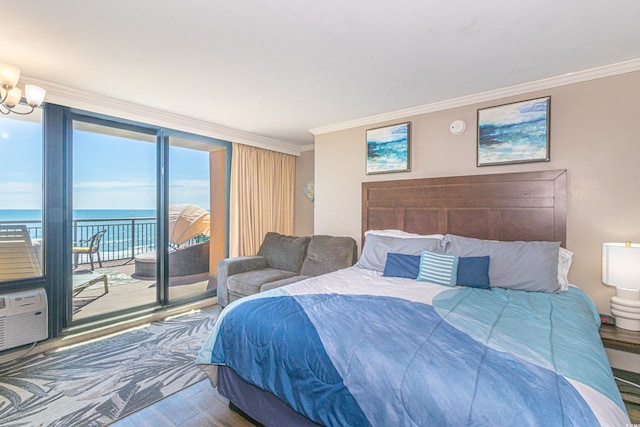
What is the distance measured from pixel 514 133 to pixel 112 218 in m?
4.44

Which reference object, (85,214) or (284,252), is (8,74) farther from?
(284,252)

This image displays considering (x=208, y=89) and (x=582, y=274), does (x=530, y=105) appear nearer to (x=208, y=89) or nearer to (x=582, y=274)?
(x=582, y=274)

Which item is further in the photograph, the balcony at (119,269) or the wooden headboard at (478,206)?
the balcony at (119,269)

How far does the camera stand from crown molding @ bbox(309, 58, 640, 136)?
2.37 m

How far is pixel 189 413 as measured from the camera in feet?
6.26

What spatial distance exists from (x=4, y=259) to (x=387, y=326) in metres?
3.47

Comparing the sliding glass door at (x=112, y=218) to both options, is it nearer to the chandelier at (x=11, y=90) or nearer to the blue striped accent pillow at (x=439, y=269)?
the chandelier at (x=11, y=90)

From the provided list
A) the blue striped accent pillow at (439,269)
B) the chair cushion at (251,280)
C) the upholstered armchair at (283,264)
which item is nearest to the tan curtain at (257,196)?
the upholstered armchair at (283,264)

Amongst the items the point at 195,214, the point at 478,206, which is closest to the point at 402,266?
A: the point at 478,206

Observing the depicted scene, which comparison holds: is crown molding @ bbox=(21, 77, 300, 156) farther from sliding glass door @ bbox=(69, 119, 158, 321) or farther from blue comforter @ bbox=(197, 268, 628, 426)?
blue comforter @ bbox=(197, 268, 628, 426)

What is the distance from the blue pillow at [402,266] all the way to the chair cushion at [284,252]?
1503 mm

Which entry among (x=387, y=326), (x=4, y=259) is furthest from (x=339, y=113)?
(x=4, y=259)

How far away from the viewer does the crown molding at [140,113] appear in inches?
109

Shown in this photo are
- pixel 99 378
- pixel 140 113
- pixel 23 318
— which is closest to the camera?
pixel 99 378
